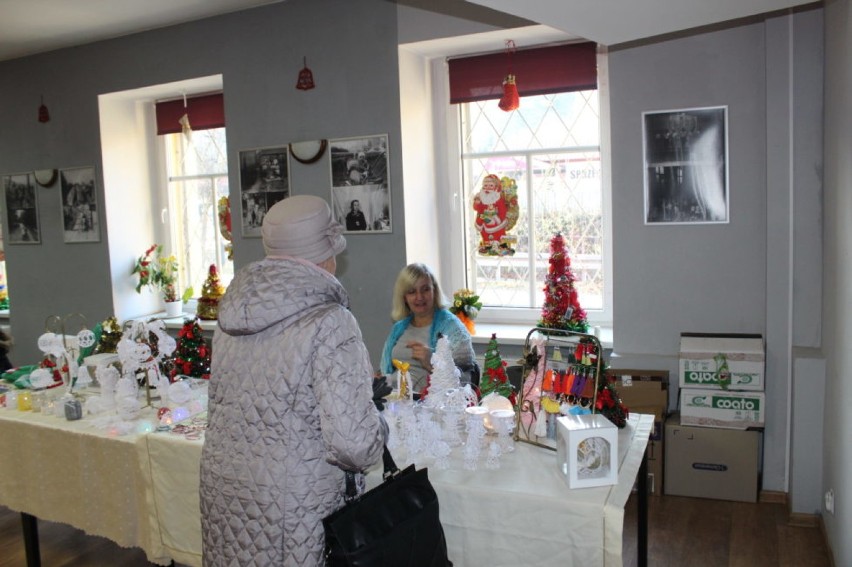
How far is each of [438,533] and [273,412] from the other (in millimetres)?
537

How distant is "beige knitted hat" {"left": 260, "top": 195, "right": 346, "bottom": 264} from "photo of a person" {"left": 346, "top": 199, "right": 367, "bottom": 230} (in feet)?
9.00

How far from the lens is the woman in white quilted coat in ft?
5.60

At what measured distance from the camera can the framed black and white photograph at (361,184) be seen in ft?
14.7

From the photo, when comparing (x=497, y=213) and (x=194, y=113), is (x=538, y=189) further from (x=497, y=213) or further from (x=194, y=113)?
(x=194, y=113)

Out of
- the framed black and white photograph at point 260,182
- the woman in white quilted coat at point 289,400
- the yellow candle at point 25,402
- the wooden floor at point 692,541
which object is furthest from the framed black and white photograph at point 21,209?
the woman in white quilted coat at point 289,400

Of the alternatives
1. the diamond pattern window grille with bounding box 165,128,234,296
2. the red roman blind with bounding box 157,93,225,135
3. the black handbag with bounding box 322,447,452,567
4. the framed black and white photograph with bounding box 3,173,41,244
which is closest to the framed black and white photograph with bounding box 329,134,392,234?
the red roman blind with bounding box 157,93,225,135

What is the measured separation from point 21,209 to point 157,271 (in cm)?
141

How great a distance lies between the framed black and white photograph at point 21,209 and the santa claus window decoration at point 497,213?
3.91 m

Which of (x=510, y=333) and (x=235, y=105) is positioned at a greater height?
(x=235, y=105)

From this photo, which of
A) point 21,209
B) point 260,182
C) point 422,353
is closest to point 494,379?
point 422,353

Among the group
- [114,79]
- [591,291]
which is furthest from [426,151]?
[114,79]

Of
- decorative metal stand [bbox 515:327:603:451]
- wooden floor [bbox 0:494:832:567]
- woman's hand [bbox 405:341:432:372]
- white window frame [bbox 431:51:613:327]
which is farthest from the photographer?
white window frame [bbox 431:51:613:327]

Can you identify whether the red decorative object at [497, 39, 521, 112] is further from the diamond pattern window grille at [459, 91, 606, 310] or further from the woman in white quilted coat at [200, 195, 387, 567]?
the woman in white quilted coat at [200, 195, 387, 567]

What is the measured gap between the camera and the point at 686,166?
3.68 meters
